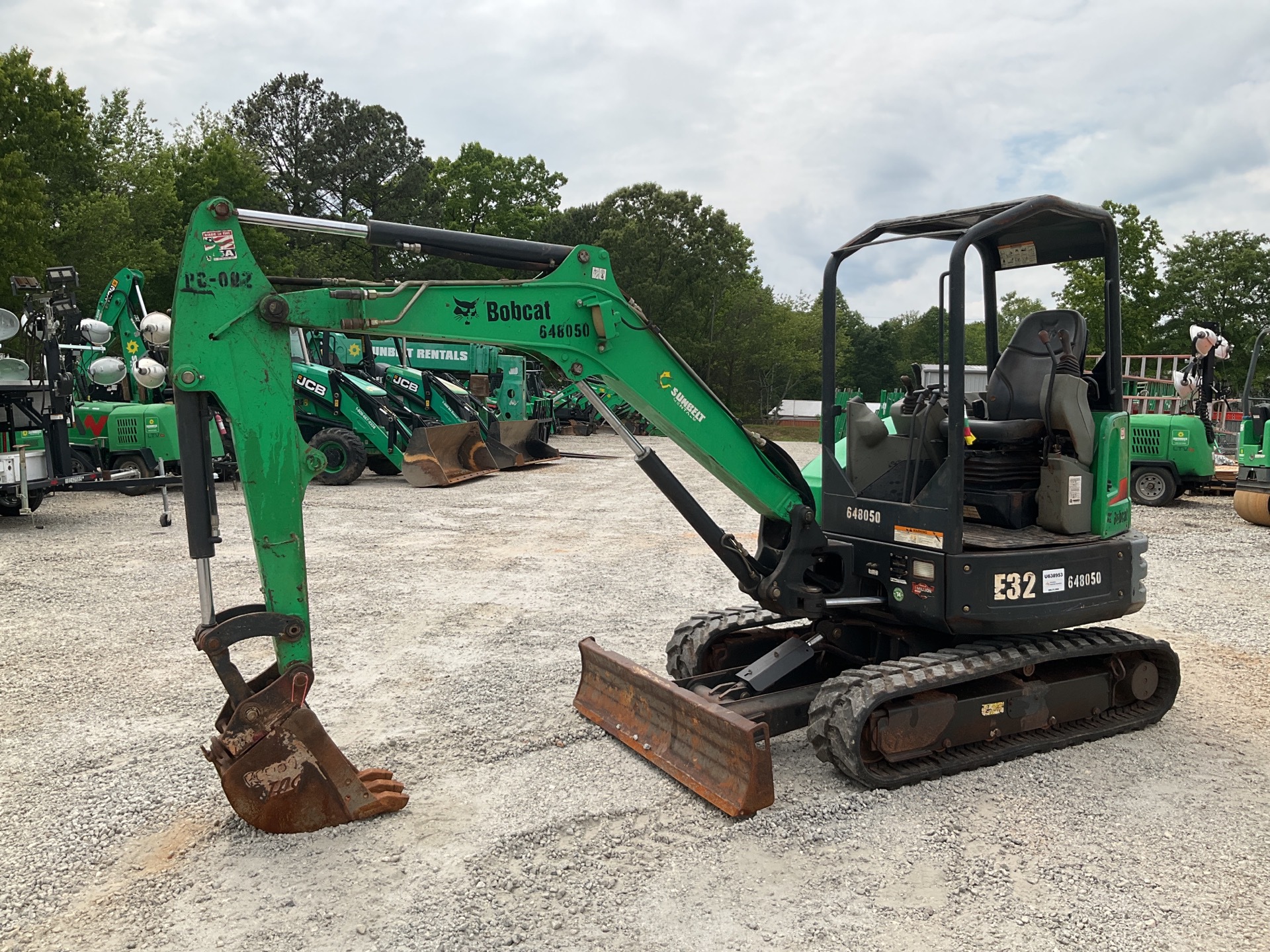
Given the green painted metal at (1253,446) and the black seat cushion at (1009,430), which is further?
the green painted metal at (1253,446)

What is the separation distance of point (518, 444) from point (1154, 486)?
40.7 feet

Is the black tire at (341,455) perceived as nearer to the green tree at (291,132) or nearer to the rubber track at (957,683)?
the rubber track at (957,683)

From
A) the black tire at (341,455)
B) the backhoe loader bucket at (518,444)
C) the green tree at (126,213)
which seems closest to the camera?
the black tire at (341,455)

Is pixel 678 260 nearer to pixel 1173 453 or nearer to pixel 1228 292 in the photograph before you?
pixel 1228 292

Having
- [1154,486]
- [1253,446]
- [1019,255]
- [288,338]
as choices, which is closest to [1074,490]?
[1019,255]

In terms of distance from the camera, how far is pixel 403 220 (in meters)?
44.0

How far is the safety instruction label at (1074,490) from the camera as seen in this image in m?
4.87

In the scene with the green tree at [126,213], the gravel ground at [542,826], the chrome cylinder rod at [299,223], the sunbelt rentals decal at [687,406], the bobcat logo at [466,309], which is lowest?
the gravel ground at [542,826]

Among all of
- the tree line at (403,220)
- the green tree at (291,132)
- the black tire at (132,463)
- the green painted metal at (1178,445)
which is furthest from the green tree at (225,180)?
the green painted metal at (1178,445)

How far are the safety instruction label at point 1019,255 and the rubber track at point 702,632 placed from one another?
8.34ft

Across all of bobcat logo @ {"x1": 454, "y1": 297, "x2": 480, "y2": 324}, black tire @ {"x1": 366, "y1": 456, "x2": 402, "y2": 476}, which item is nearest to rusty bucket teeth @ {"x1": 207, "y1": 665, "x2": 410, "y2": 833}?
bobcat logo @ {"x1": 454, "y1": 297, "x2": 480, "y2": 324}

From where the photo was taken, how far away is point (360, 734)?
5.09 meters

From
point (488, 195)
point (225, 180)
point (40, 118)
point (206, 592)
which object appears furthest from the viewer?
point (488, 195)

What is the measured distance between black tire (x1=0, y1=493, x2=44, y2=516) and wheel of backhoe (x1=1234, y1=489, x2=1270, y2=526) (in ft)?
51.7
